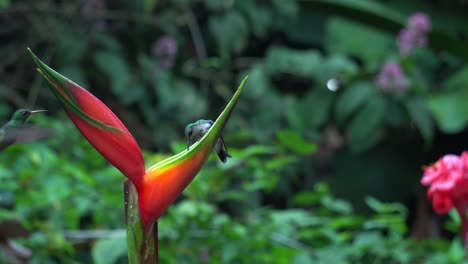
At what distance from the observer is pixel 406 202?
364cm

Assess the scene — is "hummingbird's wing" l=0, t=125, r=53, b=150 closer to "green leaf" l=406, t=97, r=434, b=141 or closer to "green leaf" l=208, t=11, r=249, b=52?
"green leaf" l=208, t=11, r=249, b=52

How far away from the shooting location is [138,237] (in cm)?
57

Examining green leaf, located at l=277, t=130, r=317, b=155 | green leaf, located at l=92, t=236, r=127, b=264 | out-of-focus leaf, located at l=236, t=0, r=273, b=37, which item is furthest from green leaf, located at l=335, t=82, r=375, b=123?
green leaf, located at l=92, t=236, r=127, b=264

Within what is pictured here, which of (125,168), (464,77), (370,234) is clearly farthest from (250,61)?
(125,168)

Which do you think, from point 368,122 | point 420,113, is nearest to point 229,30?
point 368,122

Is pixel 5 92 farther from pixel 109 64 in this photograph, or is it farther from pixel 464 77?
pixel 464 77

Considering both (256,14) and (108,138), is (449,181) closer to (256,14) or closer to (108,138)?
(108,138)

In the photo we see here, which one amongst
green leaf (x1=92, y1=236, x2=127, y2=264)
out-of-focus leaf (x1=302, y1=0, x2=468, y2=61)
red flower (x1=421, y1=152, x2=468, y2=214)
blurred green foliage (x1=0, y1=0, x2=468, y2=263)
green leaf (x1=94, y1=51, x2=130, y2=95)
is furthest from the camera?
out-of-focus leaf (x1=302, y1=0, x2=468, y2=61)

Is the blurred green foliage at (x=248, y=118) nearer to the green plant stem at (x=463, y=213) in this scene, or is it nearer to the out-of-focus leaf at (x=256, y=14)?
the out-of-focus leaf at (x=256, y=14)

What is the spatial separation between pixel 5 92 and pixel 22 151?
0.94 metres

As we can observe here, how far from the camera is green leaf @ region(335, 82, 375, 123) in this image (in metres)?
2.86

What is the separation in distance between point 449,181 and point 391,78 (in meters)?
1.88

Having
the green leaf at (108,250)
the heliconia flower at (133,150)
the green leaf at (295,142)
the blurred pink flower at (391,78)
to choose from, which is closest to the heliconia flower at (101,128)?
the heliconia flower at (133,150)

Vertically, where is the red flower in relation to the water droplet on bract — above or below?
below
